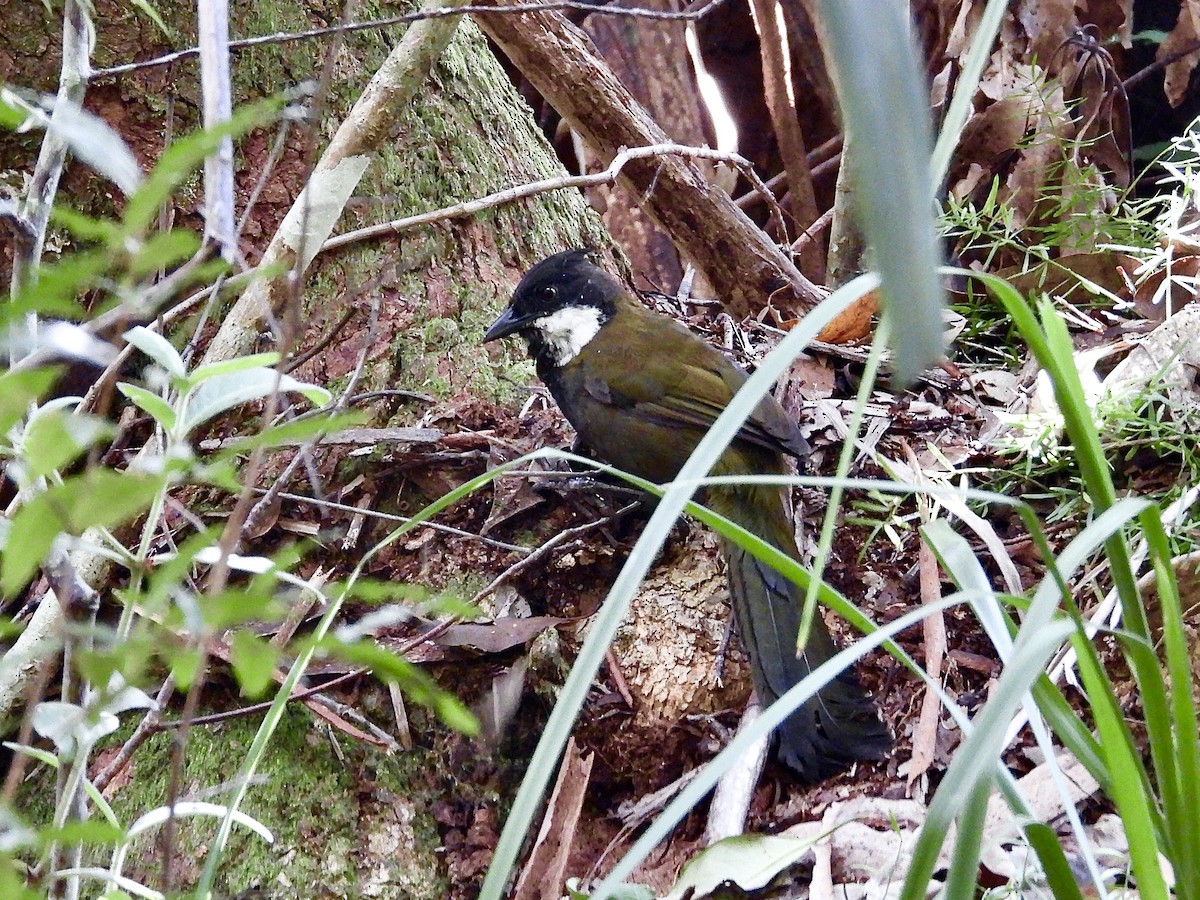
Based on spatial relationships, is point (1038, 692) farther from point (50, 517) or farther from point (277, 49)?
point (277, 49)

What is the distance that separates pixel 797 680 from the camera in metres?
2.23

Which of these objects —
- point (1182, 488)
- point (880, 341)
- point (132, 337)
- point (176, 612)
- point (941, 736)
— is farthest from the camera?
point (1182, 488)

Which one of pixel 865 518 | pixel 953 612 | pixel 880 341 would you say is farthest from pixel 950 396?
pixel 880 341

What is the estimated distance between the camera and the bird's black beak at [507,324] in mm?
3170

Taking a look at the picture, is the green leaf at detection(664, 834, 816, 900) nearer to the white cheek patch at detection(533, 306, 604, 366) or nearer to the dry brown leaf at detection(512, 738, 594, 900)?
the dry brown leaf at detection(512, 738, 594, 900)

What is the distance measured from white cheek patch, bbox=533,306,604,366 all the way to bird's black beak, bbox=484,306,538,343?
38 mm

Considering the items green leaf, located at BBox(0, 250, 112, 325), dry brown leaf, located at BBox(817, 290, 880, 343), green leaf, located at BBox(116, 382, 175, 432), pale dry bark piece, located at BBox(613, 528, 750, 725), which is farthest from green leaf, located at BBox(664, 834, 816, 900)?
dry brown leaf, located at BBox(817, 290, 880, 343)

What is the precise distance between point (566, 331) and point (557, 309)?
8 centimetres

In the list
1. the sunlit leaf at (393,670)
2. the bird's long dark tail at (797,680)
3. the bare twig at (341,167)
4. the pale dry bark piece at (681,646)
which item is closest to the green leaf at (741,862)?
the bird's long dark tail at (797,680)

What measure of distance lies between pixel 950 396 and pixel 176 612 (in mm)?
2626

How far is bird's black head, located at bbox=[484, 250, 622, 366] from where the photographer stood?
3.20m

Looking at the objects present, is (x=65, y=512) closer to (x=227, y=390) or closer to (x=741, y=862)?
(x=227, y=390)

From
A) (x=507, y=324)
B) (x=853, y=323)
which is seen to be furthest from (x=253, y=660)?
(x=853, y=323)

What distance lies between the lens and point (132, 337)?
1167 millimetres
